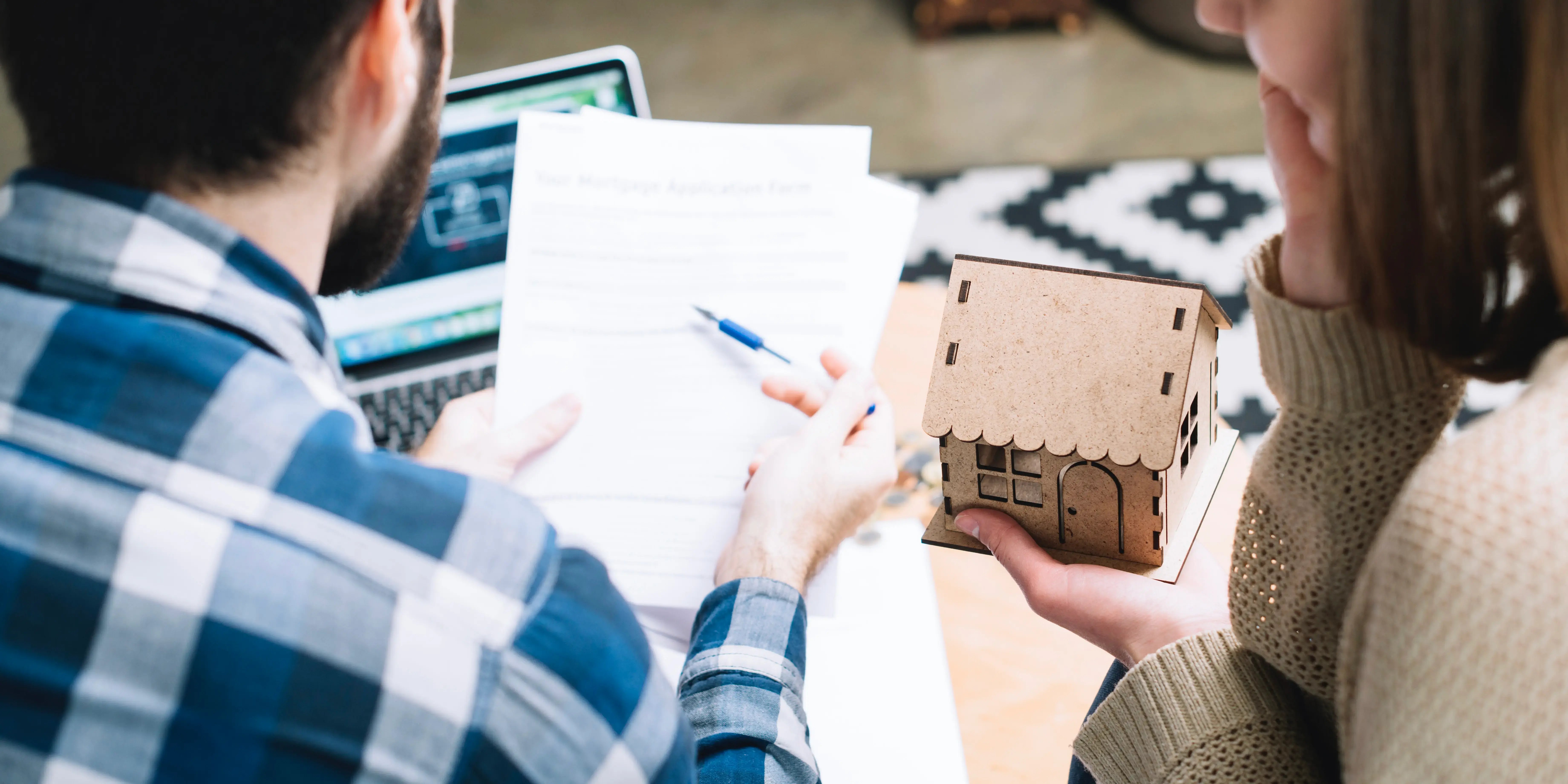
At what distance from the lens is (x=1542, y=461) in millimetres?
441

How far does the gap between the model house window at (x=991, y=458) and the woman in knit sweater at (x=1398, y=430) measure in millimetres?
157

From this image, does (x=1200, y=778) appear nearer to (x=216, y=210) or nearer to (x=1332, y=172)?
(x=1332, y=172)

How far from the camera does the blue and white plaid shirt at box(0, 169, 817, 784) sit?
0.45 metres

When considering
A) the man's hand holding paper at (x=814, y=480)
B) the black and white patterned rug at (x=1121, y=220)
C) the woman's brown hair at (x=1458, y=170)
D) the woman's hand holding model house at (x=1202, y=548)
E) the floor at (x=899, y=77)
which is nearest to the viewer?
the woman's brown hair at (x=1458, y=170)

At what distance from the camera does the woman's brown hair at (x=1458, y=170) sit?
1.38 feet

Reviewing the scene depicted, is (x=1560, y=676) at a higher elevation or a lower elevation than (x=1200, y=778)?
higher

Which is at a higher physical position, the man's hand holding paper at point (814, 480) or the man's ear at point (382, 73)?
the man's ear at point (382, 73)

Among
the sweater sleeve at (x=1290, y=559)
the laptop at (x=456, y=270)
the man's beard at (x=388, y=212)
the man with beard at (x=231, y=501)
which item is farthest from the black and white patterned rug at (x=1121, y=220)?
the man with beard at (x=231, y=501)

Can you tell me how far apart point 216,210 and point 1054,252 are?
196cm

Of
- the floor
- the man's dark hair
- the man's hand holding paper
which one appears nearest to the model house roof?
the man's hand holding paper

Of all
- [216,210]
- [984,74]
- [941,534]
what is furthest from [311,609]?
[984,74]

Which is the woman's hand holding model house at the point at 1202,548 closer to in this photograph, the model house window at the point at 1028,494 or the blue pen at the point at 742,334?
the model house window at the point at 1028,494

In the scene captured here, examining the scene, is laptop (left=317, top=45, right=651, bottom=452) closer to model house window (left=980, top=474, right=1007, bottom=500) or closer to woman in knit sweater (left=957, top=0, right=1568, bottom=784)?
model house window (left=980, top=474, right=1007, bottom=500)

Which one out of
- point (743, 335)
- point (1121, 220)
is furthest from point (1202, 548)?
point (1121, 220)
